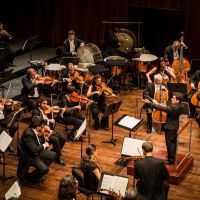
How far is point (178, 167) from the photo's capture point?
8688 mm

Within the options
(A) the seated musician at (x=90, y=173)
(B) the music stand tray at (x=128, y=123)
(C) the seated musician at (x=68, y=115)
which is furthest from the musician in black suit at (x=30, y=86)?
(A) the seated musician at (x=90, y=173)

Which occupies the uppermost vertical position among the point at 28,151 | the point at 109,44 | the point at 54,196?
the point at 109,44

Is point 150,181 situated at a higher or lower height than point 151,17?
lower

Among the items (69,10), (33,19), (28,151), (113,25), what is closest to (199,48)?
(113,25)

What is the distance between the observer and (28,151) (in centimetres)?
823

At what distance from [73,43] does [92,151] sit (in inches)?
243

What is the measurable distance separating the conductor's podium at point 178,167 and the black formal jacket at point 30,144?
1638mm

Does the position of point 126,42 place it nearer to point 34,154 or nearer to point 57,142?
point 57,142

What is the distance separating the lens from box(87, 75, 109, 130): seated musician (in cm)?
1048

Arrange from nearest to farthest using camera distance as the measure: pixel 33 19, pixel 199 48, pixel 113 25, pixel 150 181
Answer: pixel 150 181 → pixel 199 48 → pixel 113 25 → pixel 33 19

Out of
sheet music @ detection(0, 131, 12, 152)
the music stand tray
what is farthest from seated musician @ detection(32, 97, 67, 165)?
sheet music @ detection(0, 131, 12, 152)

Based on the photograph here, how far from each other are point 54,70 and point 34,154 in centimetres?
406

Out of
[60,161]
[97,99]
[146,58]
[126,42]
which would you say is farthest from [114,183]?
[126,42]

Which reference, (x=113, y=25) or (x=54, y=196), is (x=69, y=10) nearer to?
(x=113, y=25)
